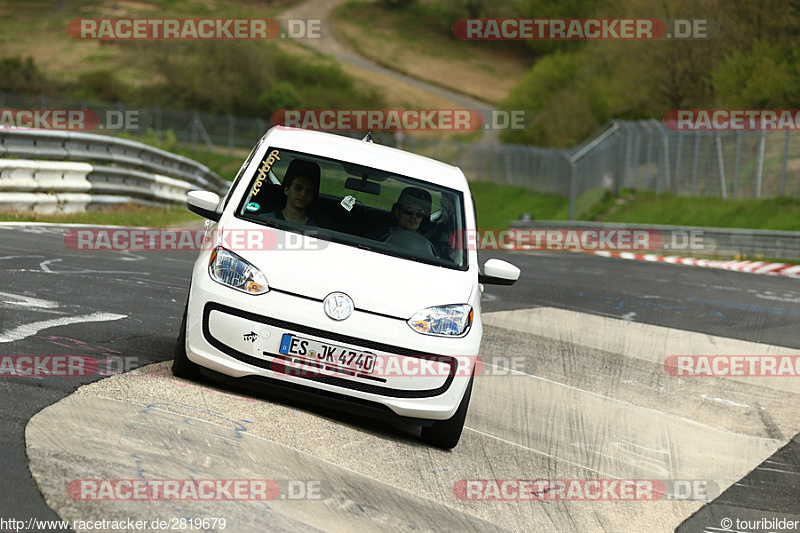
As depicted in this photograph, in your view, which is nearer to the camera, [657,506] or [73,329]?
[657,506]

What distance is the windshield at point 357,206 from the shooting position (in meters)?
6.78

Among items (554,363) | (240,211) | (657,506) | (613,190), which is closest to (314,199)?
(240,211)

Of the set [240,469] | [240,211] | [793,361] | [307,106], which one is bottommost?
[307,106]

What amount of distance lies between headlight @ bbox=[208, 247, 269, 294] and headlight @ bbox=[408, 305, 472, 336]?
0.91 meters

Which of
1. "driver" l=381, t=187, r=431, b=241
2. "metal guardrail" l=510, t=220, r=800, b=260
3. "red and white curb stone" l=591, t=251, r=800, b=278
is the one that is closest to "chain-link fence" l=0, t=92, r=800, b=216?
"metal guardrail" l=510, t=220, r=800, b=260

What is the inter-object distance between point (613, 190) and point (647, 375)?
31867 mm

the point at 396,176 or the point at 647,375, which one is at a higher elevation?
the point at 396,176

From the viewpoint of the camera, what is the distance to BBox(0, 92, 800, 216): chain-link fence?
3200cm

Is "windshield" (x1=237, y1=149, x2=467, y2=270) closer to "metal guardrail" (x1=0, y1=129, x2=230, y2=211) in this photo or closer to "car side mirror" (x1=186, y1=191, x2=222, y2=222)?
"car side mirror" (x1=186, y1=191, x2=222, y2=222)

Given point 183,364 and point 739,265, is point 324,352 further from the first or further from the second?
point 739,265

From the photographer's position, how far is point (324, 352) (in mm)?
5957

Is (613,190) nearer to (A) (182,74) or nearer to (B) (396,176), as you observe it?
(B) (396,176)

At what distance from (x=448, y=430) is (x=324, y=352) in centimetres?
99

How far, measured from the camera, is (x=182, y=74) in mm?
72312
